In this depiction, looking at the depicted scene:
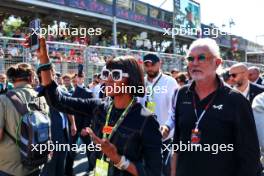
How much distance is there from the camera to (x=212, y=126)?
2.96 m

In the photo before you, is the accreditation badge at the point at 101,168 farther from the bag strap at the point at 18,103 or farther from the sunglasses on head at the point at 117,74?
the bag strap at the point at 18,103

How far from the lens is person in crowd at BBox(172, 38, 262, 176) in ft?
9.50

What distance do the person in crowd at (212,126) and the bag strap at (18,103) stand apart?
1.46 m

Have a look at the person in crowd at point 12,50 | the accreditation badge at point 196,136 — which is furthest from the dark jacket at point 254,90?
the person in crowd at point 12,50

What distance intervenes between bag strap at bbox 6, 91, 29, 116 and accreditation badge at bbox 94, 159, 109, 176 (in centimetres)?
131

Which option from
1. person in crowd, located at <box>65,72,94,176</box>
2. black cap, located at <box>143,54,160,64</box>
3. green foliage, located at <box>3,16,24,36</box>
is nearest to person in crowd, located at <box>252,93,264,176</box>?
black cap, located at <box>143,54,160,64</box>

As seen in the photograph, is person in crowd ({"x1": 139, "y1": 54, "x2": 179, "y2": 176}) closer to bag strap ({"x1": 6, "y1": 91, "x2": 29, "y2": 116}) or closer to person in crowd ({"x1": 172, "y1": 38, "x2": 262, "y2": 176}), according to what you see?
bag strap ({"x1": 6, "y1": 91, "x2": 29, "y2": 116})

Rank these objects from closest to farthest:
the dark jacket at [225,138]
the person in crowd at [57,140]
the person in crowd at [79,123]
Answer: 1. the dark jacket at [225,138]
2. the person in crowd at [57,140]
3. the person in crowd at [79,123]

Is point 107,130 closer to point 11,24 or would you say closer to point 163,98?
point 163,98

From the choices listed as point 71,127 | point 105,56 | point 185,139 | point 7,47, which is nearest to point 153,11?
point 105,56

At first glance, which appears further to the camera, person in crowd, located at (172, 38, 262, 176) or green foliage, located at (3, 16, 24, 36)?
green foliage, located at (3, 16, 24, 36)

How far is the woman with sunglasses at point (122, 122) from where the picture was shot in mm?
2600

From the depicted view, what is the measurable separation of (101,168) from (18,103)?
4.72 feet

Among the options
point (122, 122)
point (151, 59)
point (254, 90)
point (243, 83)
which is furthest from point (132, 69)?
point (254, 90)
